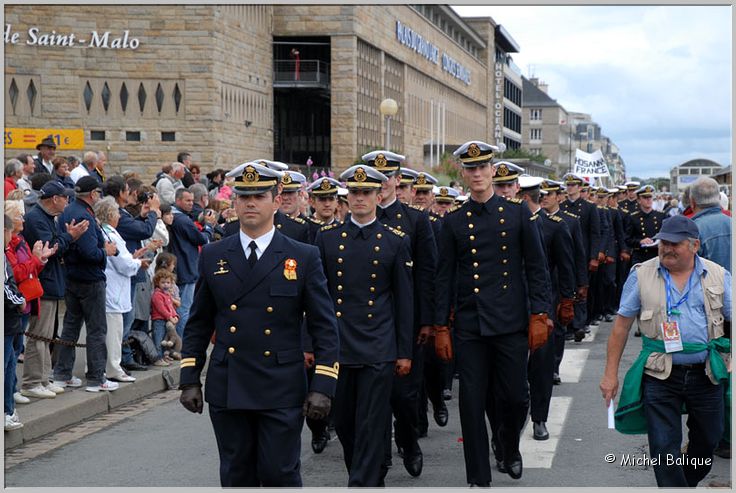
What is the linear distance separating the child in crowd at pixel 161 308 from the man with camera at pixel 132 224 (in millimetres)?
312

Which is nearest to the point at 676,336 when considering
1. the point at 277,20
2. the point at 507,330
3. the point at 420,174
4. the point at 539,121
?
the point at 507,330

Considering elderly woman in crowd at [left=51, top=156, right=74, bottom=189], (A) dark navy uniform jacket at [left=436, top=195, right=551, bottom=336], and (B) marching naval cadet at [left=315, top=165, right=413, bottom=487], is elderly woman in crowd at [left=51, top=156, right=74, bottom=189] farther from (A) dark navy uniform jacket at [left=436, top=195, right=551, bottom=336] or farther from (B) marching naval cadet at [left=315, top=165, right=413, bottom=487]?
(A) dark navy uniform jacket at [left=436, top=195, right=551, bottom=336]

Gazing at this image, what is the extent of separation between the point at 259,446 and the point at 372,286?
213cm

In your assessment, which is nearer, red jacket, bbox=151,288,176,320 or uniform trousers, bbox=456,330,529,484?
uniform trousers, bbox=456,330,529,484

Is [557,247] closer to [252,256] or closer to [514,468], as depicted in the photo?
[514,468]

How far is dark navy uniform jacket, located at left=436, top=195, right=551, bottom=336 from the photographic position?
835 cm

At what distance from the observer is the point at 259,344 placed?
20.5 ft

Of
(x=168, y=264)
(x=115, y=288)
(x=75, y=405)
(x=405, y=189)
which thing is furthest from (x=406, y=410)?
(x=168, y=264)

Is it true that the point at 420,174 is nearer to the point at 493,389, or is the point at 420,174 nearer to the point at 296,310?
the point at 493,389

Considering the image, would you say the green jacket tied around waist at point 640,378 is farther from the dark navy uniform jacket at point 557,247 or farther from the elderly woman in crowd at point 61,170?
the elderly woman in crowd at point 61,170

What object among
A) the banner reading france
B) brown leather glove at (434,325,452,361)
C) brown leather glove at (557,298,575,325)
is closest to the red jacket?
brown leather glove at (557,298,575,325)

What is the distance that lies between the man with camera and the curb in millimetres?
280

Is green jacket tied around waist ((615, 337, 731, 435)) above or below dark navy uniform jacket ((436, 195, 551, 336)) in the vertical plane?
below

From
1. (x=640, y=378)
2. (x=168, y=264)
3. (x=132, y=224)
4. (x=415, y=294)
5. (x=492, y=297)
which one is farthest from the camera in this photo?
(x=168, y=264)
